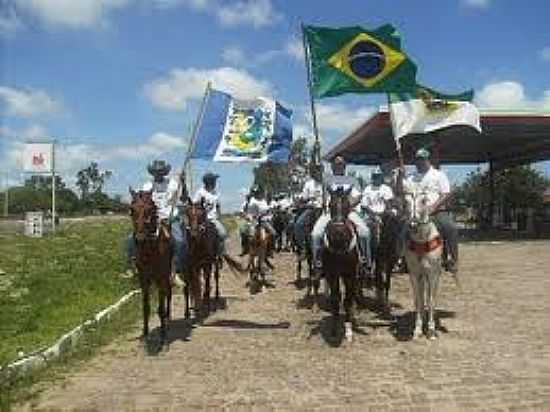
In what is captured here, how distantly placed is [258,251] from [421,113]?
5.42 metres

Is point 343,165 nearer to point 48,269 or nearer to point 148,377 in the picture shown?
Result: point 148,377

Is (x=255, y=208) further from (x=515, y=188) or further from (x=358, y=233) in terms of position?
(x=515, y=188)

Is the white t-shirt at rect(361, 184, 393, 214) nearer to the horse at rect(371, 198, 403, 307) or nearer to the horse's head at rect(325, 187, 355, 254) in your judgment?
the horse at rect(371, 198, 403, 307)

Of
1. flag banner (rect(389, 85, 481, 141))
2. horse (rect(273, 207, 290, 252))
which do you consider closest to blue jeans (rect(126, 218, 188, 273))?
flag banner (rect(389, 85, 481, 141))

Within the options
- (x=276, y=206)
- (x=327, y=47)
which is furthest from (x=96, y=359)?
(x=276, y=206)

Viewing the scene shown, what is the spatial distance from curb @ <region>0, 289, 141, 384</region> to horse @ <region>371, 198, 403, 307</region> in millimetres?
4830

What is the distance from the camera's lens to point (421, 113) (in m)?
17.6

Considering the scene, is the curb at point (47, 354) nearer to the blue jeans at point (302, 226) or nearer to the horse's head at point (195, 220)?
the horse's head at point (195, 220)

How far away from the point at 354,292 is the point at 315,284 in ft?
10.2

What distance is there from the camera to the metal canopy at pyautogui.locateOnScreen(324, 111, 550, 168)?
34.8m

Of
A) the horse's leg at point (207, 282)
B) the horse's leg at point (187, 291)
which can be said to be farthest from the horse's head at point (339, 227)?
the horse's leg at point (207, 282)

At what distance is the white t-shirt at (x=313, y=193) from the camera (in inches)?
711

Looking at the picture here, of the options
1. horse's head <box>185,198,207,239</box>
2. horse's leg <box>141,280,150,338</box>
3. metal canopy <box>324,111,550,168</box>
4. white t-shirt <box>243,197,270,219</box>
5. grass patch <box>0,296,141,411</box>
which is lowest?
grass patch <box>0,296,141,411</box>

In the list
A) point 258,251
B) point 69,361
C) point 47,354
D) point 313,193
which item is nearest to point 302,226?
point 313,193
